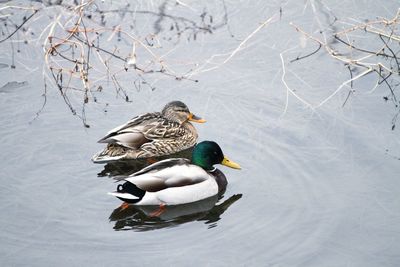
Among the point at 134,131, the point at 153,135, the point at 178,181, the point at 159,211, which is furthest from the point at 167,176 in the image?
the point at 153,135

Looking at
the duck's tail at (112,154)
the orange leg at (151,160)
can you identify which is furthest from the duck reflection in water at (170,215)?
the orange leg at (151,160)

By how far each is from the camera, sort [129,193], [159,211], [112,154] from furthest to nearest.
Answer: [112,154] < [159,211] < [129,193]

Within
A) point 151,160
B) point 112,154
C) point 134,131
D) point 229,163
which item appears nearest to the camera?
point 229,163

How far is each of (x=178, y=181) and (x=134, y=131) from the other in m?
1.10

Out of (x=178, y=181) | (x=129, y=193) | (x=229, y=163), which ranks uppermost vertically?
(x=229, y=163)

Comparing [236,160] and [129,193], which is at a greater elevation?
[236,160]

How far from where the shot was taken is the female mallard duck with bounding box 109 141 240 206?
24.6 feet

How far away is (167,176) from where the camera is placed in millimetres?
7723

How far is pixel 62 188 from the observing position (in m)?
7.46

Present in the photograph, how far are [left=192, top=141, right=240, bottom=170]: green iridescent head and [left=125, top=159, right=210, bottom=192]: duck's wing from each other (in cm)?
15

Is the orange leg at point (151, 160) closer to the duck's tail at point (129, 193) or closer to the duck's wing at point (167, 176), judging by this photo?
the duck's wing at point (167, 176)

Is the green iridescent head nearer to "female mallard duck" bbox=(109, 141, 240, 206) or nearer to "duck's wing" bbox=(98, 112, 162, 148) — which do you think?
"female mallard duck" bbox=(109, 141, 240, 206)

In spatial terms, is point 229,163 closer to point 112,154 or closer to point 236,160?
point 236,160

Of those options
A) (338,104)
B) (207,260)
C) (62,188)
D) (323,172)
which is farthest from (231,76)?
(207,260)
